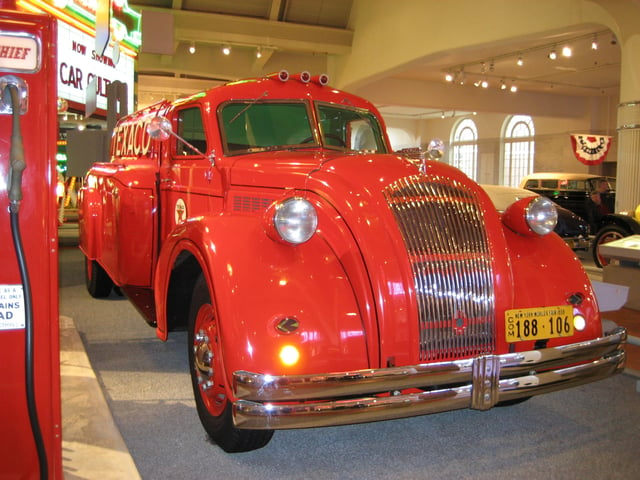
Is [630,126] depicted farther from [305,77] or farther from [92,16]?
[92,16]

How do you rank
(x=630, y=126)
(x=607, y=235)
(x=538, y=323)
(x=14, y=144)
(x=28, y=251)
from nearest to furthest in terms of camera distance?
(x=14, y=144)
(x=28, y=251)
(x=538, y=323)
(x=630, y=126)
(x=607, y=235)

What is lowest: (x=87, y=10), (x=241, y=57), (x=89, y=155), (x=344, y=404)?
(x=344, y=404)

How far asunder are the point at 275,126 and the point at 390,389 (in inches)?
89.3

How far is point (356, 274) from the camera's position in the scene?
2.88m

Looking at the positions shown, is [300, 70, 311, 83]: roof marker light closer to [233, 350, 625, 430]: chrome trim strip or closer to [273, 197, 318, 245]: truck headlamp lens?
[273, 197, 318, 245]: truck headlamp lens

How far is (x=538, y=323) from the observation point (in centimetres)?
304

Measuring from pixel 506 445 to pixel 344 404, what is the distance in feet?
3.89

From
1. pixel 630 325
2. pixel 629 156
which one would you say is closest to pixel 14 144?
pixel 630 325

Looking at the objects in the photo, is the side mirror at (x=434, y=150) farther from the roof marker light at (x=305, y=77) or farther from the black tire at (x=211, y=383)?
the black tire at (x=211, y=383)

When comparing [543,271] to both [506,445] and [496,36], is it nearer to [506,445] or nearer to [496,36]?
[506,445]

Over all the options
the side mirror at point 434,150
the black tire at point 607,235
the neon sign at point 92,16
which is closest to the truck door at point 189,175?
the side mirror at point 434,150

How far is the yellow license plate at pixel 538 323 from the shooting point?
297cm

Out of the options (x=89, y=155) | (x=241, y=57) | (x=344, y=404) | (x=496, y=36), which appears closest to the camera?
(x=344, y=404)

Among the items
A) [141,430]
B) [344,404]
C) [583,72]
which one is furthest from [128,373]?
[583,72]
